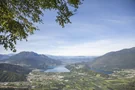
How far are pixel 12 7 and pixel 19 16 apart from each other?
29.8 inches

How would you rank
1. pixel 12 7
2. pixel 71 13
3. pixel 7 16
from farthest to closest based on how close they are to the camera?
pixel 71 13
pixel 12 7
pixel 7 16

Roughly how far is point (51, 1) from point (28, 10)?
1.85 m

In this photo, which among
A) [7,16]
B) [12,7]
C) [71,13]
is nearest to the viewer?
[7,16]

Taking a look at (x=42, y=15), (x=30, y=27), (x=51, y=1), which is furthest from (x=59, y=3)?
(x=30, y=27)

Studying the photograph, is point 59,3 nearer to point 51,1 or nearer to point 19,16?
point 51,1

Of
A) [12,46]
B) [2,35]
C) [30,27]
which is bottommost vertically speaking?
[12,46]

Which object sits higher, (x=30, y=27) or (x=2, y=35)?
(x=30, y=27)

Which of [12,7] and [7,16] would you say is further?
[12,7]

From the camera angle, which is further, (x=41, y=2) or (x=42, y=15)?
(x=42, y=15)

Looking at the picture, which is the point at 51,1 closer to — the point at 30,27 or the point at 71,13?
the point at 71,13

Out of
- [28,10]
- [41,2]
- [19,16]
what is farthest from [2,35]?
[41,2]

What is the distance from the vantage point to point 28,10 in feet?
34.4

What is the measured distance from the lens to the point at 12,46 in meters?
10.4

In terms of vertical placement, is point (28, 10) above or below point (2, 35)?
above
